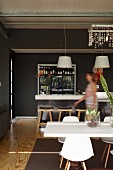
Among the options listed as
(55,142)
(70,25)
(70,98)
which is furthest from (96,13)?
(55,142)

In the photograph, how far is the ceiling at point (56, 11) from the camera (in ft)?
20.2

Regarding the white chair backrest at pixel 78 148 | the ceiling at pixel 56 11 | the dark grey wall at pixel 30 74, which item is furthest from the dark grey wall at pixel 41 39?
the white chair backrest at pixel 78 148

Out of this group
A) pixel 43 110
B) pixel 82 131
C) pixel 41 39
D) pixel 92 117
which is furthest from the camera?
pixel 41 39

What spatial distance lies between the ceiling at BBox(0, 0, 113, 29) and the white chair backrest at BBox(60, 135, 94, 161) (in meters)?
3.67

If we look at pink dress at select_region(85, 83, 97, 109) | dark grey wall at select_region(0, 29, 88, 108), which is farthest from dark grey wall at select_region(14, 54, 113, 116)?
pink dress at select_region(85, 83, 97, 109)

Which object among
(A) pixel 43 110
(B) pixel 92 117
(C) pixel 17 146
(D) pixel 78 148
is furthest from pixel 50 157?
(A) pixel 43 110

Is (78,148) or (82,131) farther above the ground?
(82,131)

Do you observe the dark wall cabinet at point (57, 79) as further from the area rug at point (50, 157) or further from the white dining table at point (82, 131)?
the white dining table at point (82, 131)

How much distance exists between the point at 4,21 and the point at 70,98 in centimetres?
295

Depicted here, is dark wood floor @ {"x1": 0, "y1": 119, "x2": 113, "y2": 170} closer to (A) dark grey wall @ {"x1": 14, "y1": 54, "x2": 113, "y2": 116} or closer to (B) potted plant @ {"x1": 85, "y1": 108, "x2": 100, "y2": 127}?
(B) potted plant @ {"x1": 85, "y1": 108, "x2": 100, "y2": 127}

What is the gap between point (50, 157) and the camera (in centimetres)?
514

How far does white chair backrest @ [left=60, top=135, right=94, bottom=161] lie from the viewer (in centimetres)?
334

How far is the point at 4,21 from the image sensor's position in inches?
309

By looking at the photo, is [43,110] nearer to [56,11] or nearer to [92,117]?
[56,11]
